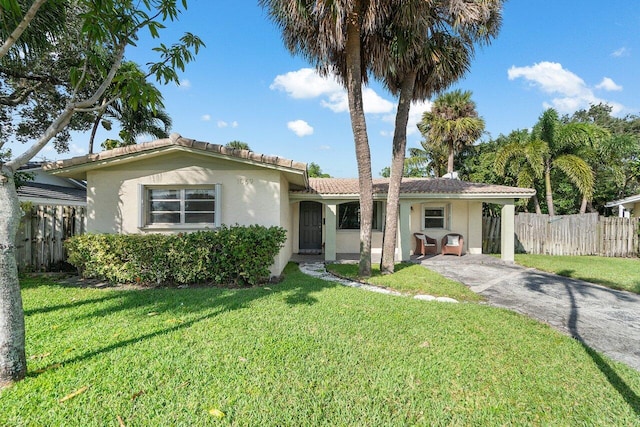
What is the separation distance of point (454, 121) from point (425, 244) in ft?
40.4

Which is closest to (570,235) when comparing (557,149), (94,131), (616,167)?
(557,149)

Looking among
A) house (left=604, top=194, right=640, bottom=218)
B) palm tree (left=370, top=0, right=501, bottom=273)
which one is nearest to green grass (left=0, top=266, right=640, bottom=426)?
palm tree (left=370, top=0, right=501, bottom=273)

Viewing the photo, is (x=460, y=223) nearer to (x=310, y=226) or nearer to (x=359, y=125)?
(x=310, y=226)

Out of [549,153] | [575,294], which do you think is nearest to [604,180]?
[549,153]

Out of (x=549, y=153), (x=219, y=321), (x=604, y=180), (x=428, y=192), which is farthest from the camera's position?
(x=604, y=180)

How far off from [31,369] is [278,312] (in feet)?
11.0

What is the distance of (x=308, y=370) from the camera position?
3.44 metres

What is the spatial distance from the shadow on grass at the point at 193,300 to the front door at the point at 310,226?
21.5 feet

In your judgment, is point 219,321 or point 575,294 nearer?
point 219,321

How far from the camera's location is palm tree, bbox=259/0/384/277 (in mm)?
7332

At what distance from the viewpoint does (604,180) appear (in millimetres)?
21031

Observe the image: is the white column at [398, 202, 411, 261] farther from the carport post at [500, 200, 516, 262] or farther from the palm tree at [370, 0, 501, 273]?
the carport post at [500, 200, 516, 262]

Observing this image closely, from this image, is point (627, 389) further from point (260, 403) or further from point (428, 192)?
point (428, 192)

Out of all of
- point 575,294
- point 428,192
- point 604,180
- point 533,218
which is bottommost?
point 575,294
